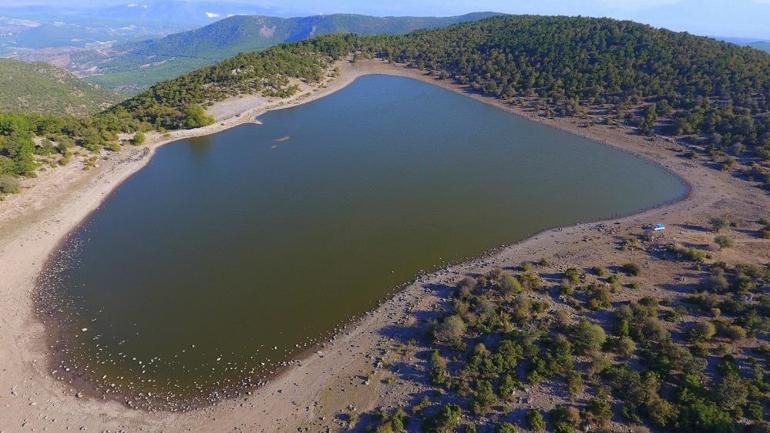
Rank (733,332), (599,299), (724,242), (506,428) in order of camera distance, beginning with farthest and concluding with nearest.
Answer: (724,242) → (599,299) → (733,332) → (506,428)

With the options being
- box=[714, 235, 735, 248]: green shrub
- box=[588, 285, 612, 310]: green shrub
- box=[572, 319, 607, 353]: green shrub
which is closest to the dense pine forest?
box=[714, 235, 735, 248]: green shrub

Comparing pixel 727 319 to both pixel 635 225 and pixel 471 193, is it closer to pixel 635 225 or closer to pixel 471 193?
pixel 635 225

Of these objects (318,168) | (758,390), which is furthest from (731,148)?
(318,168)

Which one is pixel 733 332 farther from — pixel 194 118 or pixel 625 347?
pixel 194 118

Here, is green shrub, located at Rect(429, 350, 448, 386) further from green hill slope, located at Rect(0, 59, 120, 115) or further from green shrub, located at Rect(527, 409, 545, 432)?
green hill slope, located at Rect(0, 59, 120, 115)

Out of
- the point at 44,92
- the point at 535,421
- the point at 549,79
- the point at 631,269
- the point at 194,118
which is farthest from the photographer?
the point at 44,92

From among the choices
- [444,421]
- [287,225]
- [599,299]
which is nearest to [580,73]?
[599,299]

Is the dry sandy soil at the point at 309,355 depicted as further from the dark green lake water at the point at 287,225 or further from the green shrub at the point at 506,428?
the green shrub at the point at 506,428
